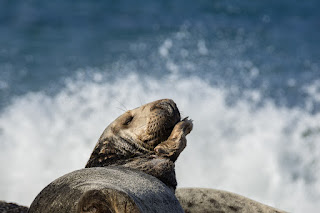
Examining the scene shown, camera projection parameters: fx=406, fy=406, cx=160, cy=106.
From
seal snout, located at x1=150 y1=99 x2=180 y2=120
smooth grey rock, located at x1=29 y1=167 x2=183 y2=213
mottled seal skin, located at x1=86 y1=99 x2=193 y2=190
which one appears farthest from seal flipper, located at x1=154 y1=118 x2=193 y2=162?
smooth grey rock, located at x1=29 y1=167 x2=183 y2=213

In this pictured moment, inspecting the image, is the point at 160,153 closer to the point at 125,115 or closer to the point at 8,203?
the point at 125,115

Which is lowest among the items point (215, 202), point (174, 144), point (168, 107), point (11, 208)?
point (11, 208)

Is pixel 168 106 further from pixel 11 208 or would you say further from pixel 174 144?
pixel 11 208

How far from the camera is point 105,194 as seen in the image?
10.7 feet

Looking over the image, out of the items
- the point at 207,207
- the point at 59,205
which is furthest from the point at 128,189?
the point at 207,207

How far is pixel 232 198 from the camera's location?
6.74m

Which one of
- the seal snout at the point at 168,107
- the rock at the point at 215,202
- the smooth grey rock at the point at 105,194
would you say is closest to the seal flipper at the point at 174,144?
the seal snout at the point at 168,107

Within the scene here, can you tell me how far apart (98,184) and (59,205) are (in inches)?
15.8

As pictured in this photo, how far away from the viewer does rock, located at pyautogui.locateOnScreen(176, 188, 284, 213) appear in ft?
21.3

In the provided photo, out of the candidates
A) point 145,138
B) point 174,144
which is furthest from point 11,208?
point 174,144

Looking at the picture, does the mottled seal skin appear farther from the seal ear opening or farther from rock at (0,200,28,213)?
the seal ear opening

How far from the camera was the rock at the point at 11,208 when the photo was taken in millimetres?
5383

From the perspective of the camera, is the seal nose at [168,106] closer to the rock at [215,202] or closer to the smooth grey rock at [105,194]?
the smooth grey rock at [105,194]

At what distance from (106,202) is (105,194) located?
0.07 m
